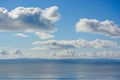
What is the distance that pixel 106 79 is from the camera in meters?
23.5

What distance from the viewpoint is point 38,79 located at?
24484 mm

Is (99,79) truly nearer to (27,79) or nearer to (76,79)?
(76,79)

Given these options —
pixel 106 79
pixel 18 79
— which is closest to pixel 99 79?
pixel 106 79

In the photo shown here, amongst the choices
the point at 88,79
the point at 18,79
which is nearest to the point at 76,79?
the point at 88,79

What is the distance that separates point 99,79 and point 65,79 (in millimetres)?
2260

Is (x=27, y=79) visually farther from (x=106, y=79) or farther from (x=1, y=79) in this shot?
(x=106, y=79)

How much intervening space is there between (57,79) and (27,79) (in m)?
2.08

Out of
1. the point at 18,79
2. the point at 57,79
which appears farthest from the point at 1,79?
the point at 57,79

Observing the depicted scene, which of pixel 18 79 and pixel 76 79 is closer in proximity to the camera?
pixel 76 79

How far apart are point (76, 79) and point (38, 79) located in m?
2.88

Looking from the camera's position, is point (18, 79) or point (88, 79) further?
point (18, 79)

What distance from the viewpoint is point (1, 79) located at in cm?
2373

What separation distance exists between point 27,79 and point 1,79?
6.00ft

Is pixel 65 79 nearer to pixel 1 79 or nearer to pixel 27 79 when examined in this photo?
pixel 27 79
